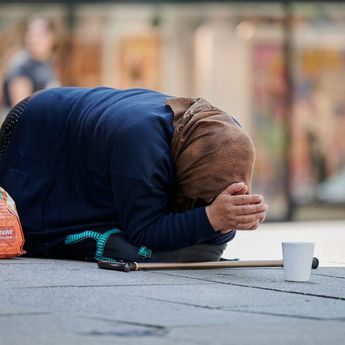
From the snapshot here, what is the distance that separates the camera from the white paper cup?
5.23 m

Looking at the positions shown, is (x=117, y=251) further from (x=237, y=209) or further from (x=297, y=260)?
(x=297, y=260)

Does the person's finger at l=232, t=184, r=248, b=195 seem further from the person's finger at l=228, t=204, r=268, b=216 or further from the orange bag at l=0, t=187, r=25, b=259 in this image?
the orange bag at l=0, t=187, r=25, b=259

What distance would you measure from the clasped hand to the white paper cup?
0.18m

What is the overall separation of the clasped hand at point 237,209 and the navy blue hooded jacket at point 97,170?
9 cm

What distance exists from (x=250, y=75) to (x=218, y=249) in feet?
26.8

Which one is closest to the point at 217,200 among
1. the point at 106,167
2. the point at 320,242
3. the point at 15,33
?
the point at 106,167

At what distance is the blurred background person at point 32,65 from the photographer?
13103mm

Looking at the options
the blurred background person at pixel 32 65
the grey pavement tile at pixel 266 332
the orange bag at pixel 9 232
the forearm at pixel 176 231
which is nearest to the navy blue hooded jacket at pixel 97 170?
the forearm at pixel 176 231

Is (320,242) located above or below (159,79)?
below

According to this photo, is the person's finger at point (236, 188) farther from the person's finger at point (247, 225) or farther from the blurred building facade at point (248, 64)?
the blurred building facade at point (248, 64)

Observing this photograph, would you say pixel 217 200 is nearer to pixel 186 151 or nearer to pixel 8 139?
pixel 186 151

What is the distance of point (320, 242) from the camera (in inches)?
380

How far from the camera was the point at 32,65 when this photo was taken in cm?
1322

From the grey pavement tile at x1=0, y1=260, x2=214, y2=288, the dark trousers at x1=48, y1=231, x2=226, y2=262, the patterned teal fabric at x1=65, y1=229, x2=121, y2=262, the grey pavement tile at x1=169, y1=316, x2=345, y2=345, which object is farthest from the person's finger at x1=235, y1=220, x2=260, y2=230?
the grey pavement tile at x1=169, y1=316, x2=345, y2=345
